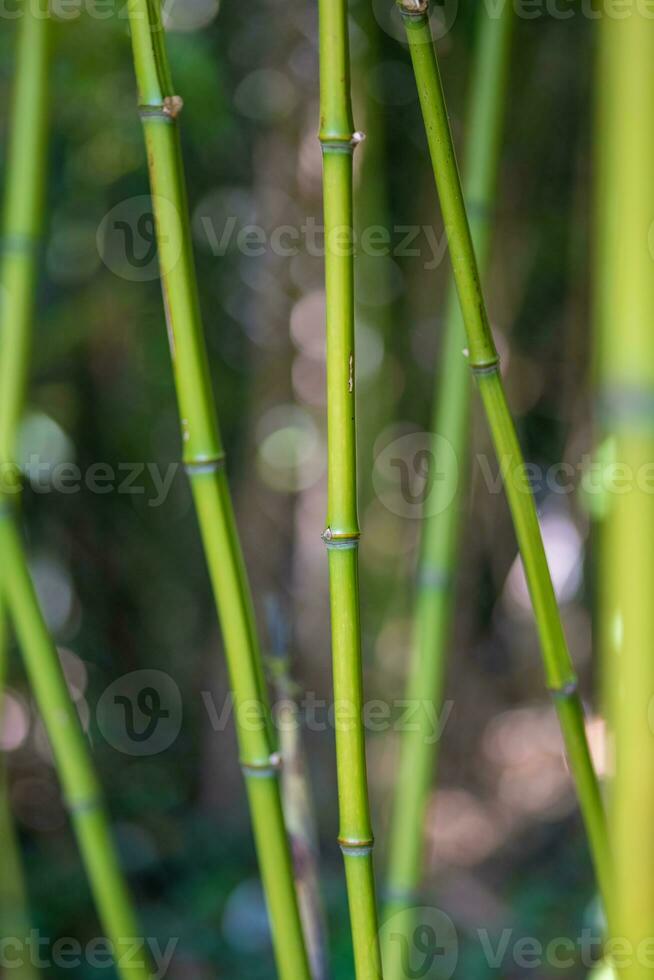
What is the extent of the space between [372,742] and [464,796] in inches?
8.7

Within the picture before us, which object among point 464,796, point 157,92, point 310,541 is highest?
point 157,92

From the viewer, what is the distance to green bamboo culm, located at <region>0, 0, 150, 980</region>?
0.58 metres

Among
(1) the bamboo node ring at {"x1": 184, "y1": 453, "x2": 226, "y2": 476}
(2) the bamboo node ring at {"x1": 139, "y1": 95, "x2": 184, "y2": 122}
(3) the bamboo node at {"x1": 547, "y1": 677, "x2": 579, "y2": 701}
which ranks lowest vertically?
(3) the bamboo node at {"x1": 547, "y1": 677, "x2": 579, "y2": 701}

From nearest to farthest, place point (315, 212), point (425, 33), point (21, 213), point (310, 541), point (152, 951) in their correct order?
point (425, 33) < point (21, 213) < point (152, 951) < point (315, 212) < point (310, 541)

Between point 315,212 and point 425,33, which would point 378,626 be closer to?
point 315,212

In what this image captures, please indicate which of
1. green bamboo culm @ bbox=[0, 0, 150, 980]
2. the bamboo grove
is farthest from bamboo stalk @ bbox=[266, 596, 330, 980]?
green bamboo culm @ bbox=[0, 0, 150, 980]

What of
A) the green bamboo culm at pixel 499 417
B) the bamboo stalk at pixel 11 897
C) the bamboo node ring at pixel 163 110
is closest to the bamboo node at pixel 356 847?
the green bamboo culm at pixel 499 417

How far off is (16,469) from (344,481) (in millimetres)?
300

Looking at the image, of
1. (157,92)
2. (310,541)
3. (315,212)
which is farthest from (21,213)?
(310,541)

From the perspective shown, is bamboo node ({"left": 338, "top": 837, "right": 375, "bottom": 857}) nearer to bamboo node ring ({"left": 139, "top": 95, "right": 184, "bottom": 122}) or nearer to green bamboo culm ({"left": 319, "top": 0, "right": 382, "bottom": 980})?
green bamboo culm ({"left": 319, "top": 0, "right": 382, "bottom": 980})

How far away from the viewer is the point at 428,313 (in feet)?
4.85

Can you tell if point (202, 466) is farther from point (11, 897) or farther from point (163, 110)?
point (11, 897)

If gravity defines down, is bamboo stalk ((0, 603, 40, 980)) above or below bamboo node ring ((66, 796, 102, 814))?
below

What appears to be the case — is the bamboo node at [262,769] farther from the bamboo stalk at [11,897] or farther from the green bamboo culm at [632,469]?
the bamboo stalk at [11,897]
